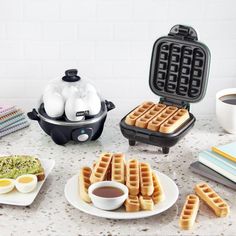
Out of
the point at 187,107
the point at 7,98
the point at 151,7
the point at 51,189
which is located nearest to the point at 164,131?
the point at 187,107

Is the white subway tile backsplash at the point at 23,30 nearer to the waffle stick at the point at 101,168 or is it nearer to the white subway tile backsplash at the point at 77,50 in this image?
the white subway tile backsplash at the point at 77,50

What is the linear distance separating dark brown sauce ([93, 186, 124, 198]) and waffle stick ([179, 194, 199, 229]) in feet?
0.68

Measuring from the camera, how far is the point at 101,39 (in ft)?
10.7

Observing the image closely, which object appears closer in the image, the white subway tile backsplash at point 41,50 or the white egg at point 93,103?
the white egg at point 93,103

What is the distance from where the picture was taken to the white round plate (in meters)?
2.11

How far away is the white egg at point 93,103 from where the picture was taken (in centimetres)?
257

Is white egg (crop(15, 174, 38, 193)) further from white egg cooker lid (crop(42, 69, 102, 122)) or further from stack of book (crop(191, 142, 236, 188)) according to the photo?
stack of book (crop(191, 142, 236, 188))

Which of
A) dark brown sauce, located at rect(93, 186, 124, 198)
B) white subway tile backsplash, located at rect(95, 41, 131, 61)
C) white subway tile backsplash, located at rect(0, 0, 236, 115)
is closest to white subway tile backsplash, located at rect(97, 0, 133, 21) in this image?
white subway tile backsplash, located at rect(0, 0, 236, 115)

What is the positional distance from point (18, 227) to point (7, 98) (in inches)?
54.9

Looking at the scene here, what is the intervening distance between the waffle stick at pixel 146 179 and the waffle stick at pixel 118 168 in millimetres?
63

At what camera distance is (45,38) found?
3.25 m

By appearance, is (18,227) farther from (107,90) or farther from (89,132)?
(107,90)

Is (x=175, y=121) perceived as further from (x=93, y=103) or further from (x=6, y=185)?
(x=6, y=185)

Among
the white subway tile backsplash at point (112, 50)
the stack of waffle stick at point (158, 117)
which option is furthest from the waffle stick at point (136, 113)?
the white subway tile backsplash at point (112, 50)
